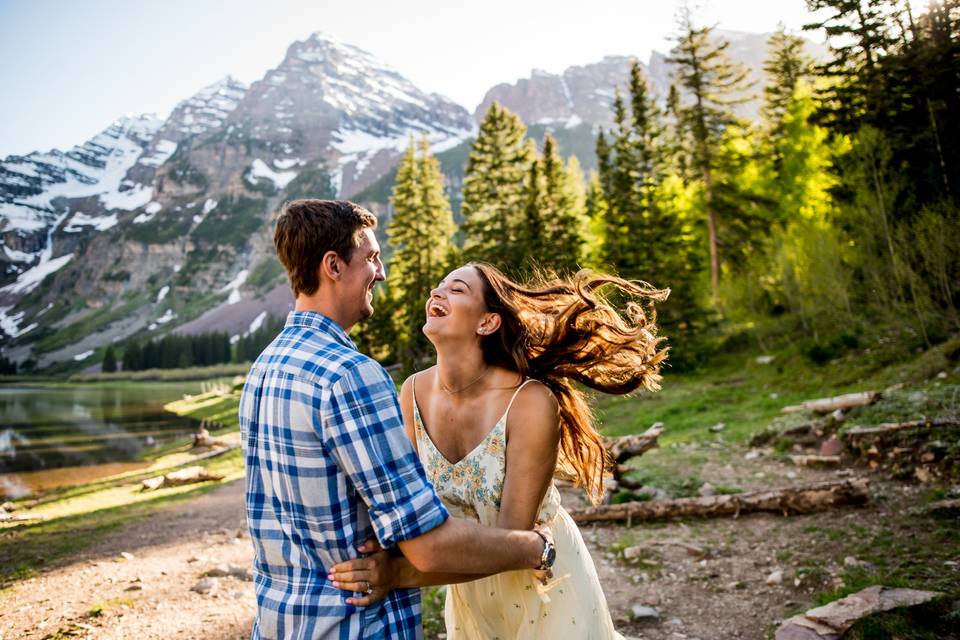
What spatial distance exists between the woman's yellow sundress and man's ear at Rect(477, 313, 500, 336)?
0.46 metres

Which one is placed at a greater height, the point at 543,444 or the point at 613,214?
the point at 613,214

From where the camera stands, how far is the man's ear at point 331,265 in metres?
2.14

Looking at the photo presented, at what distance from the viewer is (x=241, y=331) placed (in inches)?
6531

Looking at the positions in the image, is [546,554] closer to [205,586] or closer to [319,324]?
[319,324]

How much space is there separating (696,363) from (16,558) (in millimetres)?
24365

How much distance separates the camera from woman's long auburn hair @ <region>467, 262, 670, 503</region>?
10.6 ft

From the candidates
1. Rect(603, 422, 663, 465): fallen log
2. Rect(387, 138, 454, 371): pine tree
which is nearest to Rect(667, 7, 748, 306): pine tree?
Rect(387, 138, 454, 371): pine tree

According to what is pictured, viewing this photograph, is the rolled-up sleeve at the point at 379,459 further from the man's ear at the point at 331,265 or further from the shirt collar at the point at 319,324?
the man's ear at the point at 331,265

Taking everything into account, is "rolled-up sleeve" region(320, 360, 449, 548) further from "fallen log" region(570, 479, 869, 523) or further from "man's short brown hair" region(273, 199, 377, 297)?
"fallen log" region(570, 479, 869, 523)

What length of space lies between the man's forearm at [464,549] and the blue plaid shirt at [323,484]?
0.19 feet

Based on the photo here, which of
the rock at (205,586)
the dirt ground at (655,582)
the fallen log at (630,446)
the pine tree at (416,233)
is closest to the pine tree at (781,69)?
the pine tree at (416,233)

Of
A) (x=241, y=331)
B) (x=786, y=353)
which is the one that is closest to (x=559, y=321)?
(x=786, y=353)

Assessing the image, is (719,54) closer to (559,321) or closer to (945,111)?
(945,111)

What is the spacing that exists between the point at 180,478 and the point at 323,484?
1871 centimetres
